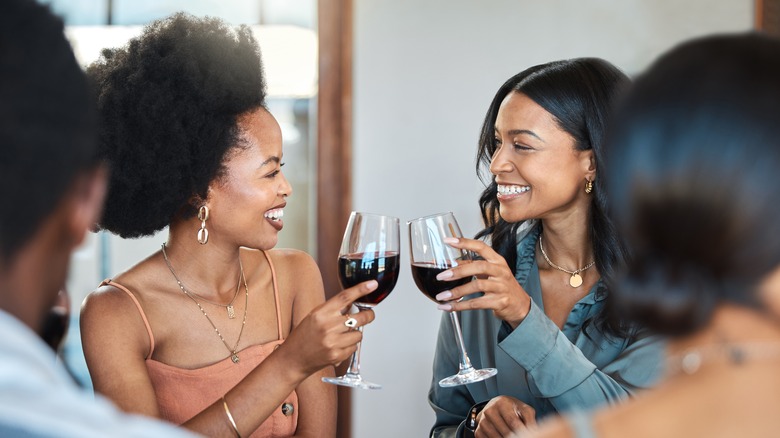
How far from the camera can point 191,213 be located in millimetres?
2092

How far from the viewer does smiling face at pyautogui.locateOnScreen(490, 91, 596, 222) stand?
2.20 metres

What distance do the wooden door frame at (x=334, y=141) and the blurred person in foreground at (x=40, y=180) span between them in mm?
2444

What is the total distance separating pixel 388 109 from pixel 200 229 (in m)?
1.36

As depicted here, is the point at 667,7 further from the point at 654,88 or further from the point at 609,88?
the point at 654,88

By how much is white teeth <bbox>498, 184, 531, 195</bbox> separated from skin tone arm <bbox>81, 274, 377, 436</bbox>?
688 mm

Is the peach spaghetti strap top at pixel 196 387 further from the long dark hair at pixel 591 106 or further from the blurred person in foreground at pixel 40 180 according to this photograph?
the blurred person in foreground at pixel 40 180

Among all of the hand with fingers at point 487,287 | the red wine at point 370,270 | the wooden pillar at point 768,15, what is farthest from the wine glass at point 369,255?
the wooden pillar at point 768,15

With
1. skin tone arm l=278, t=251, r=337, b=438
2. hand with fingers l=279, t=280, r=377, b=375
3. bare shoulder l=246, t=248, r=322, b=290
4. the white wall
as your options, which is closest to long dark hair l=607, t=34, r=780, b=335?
hand with fingers l=279, t=280, r=377, b=375

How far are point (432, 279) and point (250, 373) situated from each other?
1.39ft

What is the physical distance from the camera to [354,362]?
172 cm

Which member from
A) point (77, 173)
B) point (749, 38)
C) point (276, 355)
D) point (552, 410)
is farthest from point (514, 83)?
point (77, 173)

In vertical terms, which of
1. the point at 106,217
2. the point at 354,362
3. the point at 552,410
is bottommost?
the point at 552,410

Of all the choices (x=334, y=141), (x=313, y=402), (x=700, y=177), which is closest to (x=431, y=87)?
(x=334, y=141)

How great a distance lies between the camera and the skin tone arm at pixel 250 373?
64.2 inches
